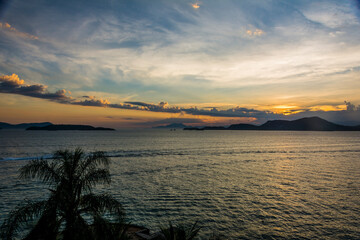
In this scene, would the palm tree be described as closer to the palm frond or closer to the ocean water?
the palm frond

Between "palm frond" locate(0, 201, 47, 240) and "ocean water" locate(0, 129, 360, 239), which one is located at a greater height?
"palm frond" locate(0, 201, 47, 240)

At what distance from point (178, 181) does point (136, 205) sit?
1256cm

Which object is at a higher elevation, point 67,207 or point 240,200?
→ point 67,207

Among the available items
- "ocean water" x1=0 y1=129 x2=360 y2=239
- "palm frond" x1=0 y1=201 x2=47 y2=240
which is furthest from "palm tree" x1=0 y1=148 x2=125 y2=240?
"ocean water" x1=0 y1=129 x2=360 y2=239

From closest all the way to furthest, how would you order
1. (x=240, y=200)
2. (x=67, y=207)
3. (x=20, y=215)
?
(x=20, y=215)
(x=67, y=207)
(x=240, y=200)

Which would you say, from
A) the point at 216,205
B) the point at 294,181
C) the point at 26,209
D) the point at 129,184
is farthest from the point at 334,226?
the point at 129,184

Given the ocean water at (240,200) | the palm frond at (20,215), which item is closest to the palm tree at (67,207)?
the palm frond at (20,215)

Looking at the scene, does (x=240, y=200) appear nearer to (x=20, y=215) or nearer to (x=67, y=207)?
(x=67, y=207)

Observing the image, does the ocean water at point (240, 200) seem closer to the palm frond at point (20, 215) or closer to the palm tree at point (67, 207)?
the palm tree at point (67, 207)

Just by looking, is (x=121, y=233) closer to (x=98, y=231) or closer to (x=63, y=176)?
(x=98, y=231)

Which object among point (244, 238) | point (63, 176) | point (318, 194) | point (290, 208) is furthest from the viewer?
point (318, 194)

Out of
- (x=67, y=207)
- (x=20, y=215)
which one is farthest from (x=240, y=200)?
(x=20, y=215)

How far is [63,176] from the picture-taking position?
1263 centimetres

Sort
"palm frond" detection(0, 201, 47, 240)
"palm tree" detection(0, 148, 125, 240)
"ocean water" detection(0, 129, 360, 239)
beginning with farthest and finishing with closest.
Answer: "ocean water" detection(0, 129, 360, 239) < "palm tree" detection(0, 148, 125, 240) < "palm frond" detection(0, 201, 47, 240)
